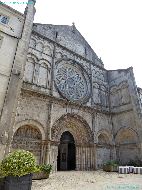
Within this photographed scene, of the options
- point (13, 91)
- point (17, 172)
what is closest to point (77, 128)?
point (13, 91)

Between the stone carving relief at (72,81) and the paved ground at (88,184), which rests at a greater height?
the stone carving relief at (72,81)

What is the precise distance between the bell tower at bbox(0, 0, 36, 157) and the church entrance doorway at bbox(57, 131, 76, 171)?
21.1 feet

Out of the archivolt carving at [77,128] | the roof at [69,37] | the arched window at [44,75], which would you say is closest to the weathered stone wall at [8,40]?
the arched window at [44,75]

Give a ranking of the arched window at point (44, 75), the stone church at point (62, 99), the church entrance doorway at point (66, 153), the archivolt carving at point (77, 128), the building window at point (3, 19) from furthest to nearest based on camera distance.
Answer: the church entrance doorway at point (66, 153) < the archivolt carving at point (77, 128) < the arched window at point (44, 75) < the building window at point (3, 19) < the stone church at point (62, 99)

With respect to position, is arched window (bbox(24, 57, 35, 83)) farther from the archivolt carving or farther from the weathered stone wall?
the archivolt carving

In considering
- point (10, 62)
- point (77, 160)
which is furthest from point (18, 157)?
point (77, 160)

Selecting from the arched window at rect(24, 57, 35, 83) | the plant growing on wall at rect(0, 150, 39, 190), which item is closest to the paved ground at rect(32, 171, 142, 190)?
the plant growing on wall at rect(0, 150, 39, 190)

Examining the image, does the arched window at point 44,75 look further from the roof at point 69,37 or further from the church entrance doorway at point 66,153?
the church entrance doorway at point 66,153

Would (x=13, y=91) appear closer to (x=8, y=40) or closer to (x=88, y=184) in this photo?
(x=8, y=40)

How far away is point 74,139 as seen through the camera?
1523 cm

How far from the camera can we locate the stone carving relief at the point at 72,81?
15598 millimetres

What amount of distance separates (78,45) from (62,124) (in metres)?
9.71

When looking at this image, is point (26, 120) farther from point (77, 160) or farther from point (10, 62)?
point (77, 160)

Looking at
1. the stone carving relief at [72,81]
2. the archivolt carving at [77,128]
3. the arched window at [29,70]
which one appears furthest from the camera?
the stone carving relief at [72,81]
